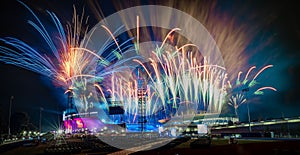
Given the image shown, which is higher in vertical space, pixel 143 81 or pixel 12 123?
pixel 143 81

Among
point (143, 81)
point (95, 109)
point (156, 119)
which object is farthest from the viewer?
point (95, 109)

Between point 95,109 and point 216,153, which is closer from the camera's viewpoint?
point 216,153

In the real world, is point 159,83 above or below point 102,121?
above

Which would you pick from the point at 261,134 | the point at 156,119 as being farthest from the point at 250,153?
the point at 156,119

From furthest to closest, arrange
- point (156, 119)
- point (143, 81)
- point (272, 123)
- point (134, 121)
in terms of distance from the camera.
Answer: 1. point (156, 119)
2. point (134, 121)
3. point (272, 123)
4. point (143, 81)

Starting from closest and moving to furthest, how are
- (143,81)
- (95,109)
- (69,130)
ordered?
(143,81) < (95,109) < (69,130)

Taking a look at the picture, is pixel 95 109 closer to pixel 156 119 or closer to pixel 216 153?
pixel 156 119

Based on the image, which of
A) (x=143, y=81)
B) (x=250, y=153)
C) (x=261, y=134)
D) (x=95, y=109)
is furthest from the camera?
(x=95, y=109)

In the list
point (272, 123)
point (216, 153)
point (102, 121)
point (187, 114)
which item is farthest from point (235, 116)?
point (216, 153)

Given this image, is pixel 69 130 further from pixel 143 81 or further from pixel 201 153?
pixel 201 153
